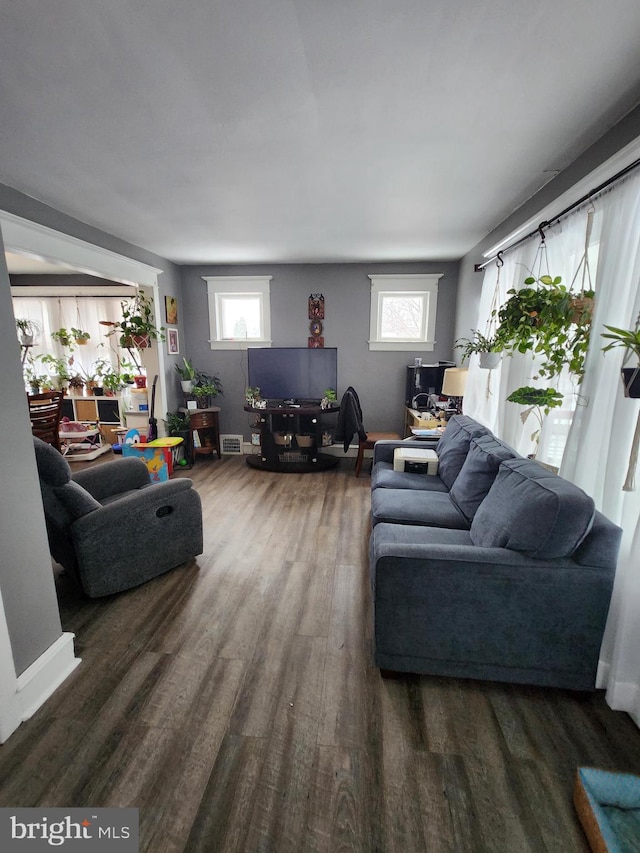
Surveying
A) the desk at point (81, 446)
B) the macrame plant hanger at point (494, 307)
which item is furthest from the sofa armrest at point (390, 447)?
the desk at point (81, 446)

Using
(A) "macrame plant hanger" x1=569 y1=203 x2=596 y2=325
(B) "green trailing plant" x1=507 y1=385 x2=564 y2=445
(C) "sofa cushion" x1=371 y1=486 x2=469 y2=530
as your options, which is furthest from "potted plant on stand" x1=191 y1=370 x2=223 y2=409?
(A) "macrame plant hanger" x1=569 y1=203 x2=596 y2=325

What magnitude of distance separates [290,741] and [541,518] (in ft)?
4.31

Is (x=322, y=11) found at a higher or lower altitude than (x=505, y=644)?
higher

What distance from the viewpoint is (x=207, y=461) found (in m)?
5.10

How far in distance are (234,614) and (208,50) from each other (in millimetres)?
2516

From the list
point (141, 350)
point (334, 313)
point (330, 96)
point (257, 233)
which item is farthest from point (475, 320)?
point (141, 350)

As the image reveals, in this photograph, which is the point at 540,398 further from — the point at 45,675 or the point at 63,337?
the point at 63,337

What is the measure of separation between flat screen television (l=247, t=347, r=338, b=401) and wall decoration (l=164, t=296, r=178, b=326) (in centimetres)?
104

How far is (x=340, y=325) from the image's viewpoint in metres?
5.01

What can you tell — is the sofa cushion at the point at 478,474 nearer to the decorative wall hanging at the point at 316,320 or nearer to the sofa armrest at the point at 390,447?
the sofa armrest at the point at 390,447

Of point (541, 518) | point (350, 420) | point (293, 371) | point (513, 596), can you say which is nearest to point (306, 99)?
point (541, 518)

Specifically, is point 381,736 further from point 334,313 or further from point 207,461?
point 334,313

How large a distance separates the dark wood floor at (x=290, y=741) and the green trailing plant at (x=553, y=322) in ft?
5.07

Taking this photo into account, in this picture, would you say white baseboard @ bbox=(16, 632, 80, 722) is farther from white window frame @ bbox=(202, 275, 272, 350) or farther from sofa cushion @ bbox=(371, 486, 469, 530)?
white window frame @ bbox=(202, 275, 272, 350)
